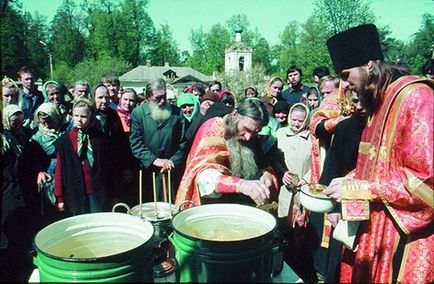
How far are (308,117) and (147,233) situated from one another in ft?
11.3

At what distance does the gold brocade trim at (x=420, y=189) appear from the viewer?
6.35 feet

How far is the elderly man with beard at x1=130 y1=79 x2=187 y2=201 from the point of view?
4.79m

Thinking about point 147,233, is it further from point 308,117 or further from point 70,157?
point 308,117

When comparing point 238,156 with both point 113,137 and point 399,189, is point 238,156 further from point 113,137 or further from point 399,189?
point 113,137

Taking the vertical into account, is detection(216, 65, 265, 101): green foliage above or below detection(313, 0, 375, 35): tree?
below

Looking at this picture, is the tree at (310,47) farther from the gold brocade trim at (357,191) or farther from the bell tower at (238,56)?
the gold brocade trim at (357,191)

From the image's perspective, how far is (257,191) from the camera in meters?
2.27

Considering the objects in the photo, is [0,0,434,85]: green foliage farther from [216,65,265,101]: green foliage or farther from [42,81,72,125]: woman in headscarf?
[42,81,72,125]: woman in headscarf

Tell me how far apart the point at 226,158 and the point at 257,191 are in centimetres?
70

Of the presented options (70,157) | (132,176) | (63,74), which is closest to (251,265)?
(70,157)

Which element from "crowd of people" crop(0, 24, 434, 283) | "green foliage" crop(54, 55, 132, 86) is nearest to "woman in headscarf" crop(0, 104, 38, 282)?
"crowd of people" crop(0, 24, 434, 283)

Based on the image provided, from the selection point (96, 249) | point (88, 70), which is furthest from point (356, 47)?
point (88, 70)

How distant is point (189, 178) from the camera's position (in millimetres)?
2760

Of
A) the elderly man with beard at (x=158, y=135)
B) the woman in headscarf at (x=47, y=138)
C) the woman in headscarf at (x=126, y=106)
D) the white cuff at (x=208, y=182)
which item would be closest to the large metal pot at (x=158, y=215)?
the white cuff at (x=208, y=182)
